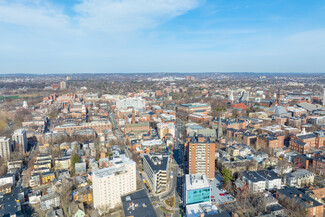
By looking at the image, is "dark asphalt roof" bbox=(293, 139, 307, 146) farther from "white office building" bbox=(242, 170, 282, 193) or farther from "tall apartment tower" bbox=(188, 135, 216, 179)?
"tall apartment tower" bbox=(188, 135, 216, 179)

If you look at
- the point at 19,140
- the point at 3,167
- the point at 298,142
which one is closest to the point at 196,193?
the point at 298,142

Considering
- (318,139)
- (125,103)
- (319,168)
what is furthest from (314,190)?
(125,103)

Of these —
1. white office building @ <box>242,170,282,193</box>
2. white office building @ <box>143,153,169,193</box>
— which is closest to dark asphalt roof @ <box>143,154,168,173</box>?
white office building @ <box>143,153,169,193</box>

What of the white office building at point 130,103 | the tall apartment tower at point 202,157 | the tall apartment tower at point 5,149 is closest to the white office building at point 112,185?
the tall apartment tower at point 202,157

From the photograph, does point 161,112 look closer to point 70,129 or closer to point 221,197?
point 70,129

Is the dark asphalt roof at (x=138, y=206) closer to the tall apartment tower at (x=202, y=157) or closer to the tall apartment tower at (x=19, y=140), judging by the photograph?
the tall apartment tower at (x=202, y=157)
